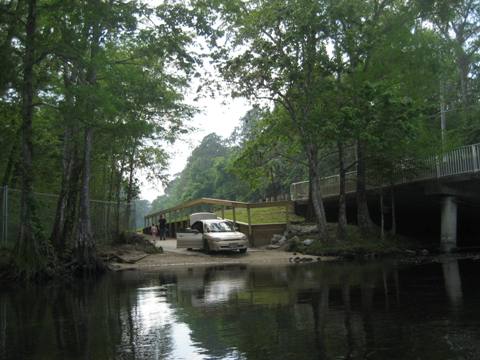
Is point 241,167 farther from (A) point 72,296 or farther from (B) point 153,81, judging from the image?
(A) point 72,296

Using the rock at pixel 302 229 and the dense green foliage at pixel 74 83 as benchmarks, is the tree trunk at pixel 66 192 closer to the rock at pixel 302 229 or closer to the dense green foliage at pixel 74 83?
the dense green foliage at pixel 74 83

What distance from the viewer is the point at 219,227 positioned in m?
27.9

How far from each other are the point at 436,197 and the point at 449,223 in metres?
1.75

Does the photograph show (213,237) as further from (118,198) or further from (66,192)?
(66,192)

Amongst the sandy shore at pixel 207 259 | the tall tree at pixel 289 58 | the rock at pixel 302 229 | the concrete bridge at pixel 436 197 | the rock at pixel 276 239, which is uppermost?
the tall tree at pixel 289 58

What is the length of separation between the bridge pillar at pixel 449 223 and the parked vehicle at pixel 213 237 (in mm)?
9891

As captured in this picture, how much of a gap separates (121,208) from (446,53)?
64.2 ft

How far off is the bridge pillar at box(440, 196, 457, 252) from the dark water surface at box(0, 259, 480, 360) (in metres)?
12.2

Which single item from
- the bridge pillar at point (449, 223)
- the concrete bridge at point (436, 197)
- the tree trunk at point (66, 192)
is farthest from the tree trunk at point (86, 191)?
the bridge pillar at point (449, 223)

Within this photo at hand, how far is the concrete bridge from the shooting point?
81.9 feet

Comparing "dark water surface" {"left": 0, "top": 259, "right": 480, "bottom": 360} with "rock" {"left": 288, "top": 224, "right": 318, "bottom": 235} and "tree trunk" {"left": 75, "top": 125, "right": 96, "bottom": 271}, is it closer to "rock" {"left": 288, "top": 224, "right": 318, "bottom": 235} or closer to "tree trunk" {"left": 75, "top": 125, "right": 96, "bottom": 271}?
"tree trunk" {"left": 75, "top": 125, "right": 96, "bottom": 271}

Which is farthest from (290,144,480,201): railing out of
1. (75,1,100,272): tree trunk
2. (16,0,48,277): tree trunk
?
(16,0,48,277): tree trunk

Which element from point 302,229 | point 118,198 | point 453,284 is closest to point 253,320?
point 453,284

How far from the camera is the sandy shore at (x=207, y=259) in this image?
22.8 meters
